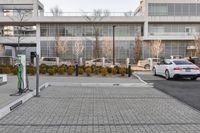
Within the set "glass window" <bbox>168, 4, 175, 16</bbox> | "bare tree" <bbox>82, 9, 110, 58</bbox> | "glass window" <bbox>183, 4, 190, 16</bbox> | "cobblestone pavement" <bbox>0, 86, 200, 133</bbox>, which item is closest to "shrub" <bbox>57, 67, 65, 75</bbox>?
"cobblestone pavement" <bbox>0, 86, 200, 133</bbox>

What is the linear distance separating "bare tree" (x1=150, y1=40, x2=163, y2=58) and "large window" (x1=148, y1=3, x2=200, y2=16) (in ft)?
20.1

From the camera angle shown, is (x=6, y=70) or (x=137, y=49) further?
(x=137, y=49)

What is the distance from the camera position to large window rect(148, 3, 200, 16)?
59.6m

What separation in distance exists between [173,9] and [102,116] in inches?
2175

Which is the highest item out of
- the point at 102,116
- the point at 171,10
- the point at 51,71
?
the point at 171,10

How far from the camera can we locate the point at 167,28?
60.7 metres

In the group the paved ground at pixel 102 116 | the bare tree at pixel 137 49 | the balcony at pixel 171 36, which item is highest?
the balcony at pixel 171 36

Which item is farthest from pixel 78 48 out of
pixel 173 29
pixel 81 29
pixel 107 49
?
pixel 173 29

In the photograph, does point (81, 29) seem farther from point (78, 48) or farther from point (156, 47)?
point (156, 47)

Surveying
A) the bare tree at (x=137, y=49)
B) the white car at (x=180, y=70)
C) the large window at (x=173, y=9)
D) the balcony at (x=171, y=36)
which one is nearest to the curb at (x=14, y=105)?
the white car at (x=180, y=70)

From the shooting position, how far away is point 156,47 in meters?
57.3

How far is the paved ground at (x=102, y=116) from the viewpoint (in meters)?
6.80

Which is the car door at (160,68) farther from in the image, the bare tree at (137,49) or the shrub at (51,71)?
the bare tree at (137,49)

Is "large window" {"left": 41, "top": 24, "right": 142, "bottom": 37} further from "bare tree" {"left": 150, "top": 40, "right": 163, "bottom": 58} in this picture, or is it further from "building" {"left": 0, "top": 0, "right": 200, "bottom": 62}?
"bare tree" {"left": 150, "top": 40, "right": 163, "bottom": 58}
